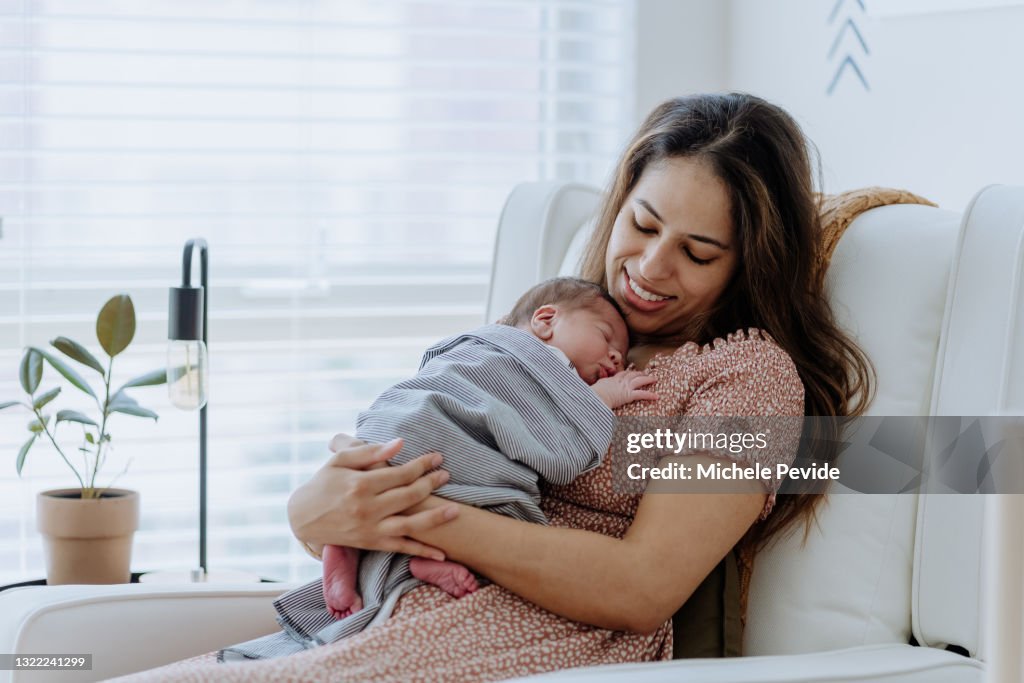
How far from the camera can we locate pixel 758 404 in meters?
1.26

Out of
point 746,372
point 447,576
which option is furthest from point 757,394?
point 447,576

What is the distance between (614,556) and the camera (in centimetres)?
120

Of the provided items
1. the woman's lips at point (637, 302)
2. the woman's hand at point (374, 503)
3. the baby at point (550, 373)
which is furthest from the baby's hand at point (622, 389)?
the woman's hand at point (374, 503)

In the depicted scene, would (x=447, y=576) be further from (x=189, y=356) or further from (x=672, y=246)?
(x=189, y=356)

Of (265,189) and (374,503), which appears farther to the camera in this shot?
(265,189)

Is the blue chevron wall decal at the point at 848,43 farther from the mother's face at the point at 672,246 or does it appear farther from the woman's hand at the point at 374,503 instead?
the woman's hand at the point at 374,503

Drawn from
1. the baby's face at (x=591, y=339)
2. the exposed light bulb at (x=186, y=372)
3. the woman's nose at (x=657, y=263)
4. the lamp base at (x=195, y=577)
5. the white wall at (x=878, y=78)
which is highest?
the white wall at (x=878, y=78)

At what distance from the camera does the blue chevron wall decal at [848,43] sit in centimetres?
202

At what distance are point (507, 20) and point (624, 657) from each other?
1.68 meters

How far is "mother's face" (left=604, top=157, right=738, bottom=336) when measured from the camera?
54.9 inches

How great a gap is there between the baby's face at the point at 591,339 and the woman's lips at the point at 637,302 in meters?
0.03

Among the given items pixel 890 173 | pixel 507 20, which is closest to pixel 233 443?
pixel 507 20

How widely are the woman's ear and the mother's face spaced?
11 centimetres

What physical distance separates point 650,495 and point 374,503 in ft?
1.03
